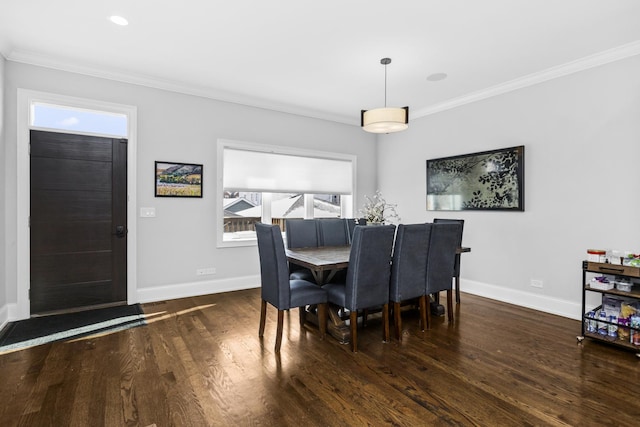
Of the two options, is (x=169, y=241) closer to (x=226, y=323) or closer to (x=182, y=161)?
(x=182, y=161)

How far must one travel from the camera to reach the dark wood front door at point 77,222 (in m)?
3.47

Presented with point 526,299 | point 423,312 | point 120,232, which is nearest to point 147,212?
point 120,232

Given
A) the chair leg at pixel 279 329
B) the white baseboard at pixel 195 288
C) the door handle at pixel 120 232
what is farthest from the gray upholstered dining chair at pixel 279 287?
the door handle at pixel 120 232

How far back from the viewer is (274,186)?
5031 millimetres

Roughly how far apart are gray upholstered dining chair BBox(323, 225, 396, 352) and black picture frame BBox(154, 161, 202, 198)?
253cm

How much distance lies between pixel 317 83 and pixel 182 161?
2.01 meters

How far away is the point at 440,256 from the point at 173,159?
3399mm

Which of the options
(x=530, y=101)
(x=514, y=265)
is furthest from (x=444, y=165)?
(x=514, y=265)

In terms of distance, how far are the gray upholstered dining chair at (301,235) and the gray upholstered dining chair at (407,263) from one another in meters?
1.10

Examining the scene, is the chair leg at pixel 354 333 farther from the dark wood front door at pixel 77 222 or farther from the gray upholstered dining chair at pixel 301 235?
the dark wood front door at pixel 77 222

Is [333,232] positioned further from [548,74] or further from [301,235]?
[548,74]

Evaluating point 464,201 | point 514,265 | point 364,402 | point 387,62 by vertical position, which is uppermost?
point 387,62

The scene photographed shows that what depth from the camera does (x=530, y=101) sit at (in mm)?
3932

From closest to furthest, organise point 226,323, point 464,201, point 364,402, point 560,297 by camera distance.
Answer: point 364,402, point 226,323, point 560,297, point 464,201
